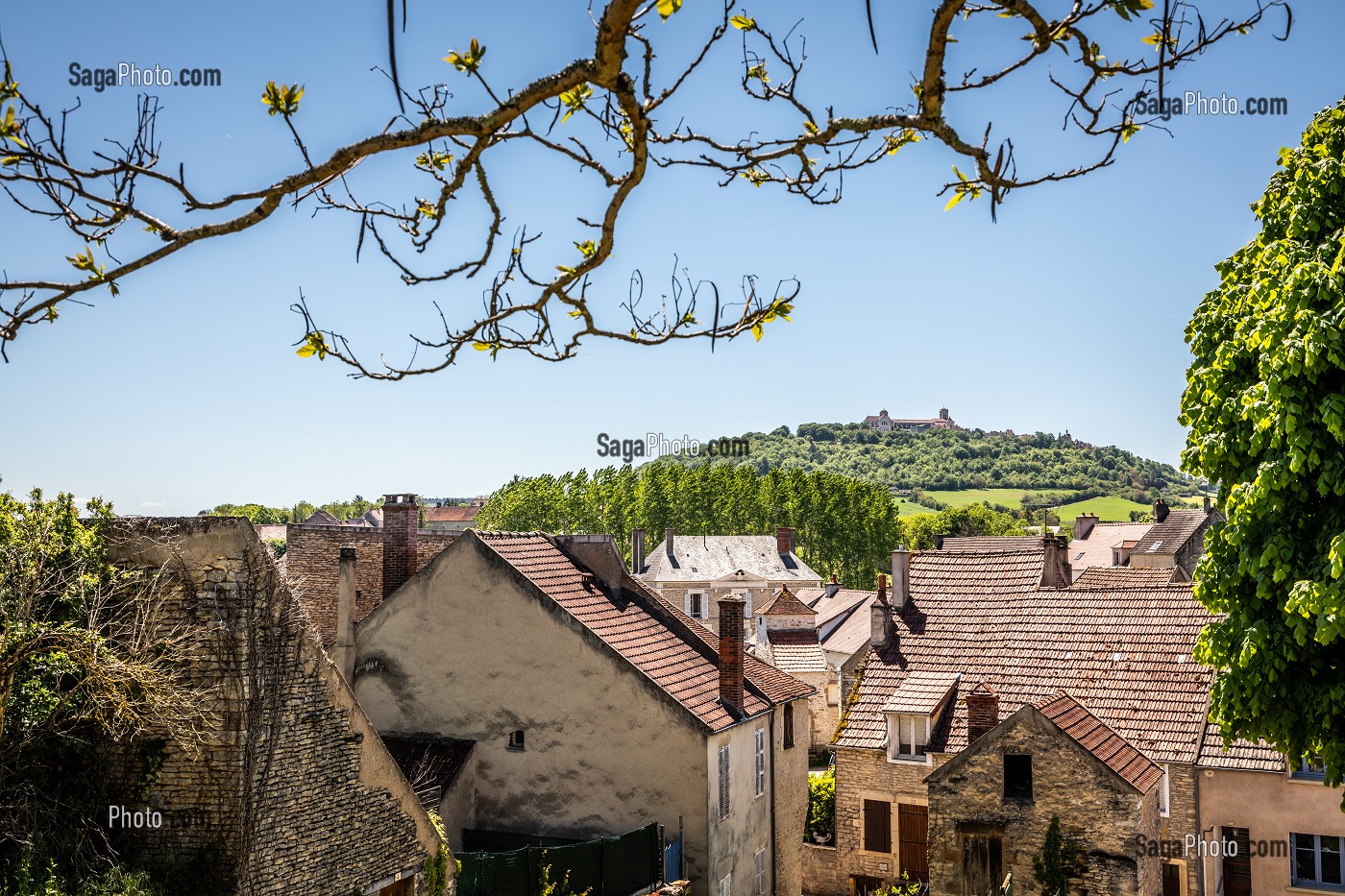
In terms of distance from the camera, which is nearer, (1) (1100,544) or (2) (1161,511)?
(2) (1161,511)

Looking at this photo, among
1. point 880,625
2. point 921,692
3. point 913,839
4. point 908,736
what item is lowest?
point 913,839

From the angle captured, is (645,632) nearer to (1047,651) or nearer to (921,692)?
(921,692)

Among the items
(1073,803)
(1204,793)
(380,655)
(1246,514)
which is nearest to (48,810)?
(380,655)

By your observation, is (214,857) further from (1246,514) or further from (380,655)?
(1246,514)

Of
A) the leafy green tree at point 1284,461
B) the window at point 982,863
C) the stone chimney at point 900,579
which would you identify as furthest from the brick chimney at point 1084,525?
the leafy green tree at point 1284,461

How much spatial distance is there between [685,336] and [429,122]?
156cm

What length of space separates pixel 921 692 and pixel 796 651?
15379mm

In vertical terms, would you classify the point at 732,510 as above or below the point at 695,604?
above

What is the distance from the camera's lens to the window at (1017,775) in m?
19.0

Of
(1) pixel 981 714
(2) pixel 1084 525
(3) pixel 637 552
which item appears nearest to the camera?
(1) pixel 981 714

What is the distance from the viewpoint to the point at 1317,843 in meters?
20.3

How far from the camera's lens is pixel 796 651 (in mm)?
39719

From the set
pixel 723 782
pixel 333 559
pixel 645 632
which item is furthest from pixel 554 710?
pixel 333 559

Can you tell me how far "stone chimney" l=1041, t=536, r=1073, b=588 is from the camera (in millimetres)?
27406
